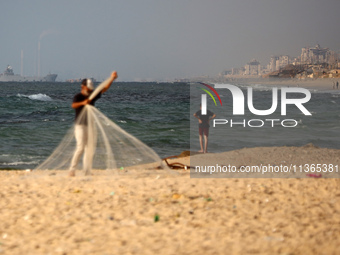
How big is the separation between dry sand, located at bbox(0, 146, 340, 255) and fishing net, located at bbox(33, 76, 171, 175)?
47 centimetres

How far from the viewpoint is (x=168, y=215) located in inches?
229

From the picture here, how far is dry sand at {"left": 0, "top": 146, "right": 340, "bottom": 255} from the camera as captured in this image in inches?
191

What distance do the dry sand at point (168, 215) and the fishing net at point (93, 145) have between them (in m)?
0.47

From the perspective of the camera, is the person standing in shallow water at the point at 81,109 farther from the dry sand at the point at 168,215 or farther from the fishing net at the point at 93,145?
the dry sand at the point at 168,215

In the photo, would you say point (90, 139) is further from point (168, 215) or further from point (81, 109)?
point (168, 215)

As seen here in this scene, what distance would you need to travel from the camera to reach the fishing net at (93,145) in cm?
766

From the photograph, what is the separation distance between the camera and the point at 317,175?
7797mm

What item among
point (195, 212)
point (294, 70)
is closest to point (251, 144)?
point (195, 212)

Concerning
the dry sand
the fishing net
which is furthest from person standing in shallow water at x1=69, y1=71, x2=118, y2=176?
the dry sand

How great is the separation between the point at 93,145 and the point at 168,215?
2465 mm

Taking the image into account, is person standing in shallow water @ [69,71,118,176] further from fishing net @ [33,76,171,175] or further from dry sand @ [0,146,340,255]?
dry sand @ [0,146,340,255]

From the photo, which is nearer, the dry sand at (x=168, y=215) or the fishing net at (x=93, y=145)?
the dry sand at (x=168, y=215)

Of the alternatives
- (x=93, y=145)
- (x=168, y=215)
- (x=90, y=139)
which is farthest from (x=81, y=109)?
(x=168, y=215)

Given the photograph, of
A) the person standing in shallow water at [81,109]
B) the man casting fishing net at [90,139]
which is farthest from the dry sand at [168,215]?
the person standing in shallow water at [81,109]
